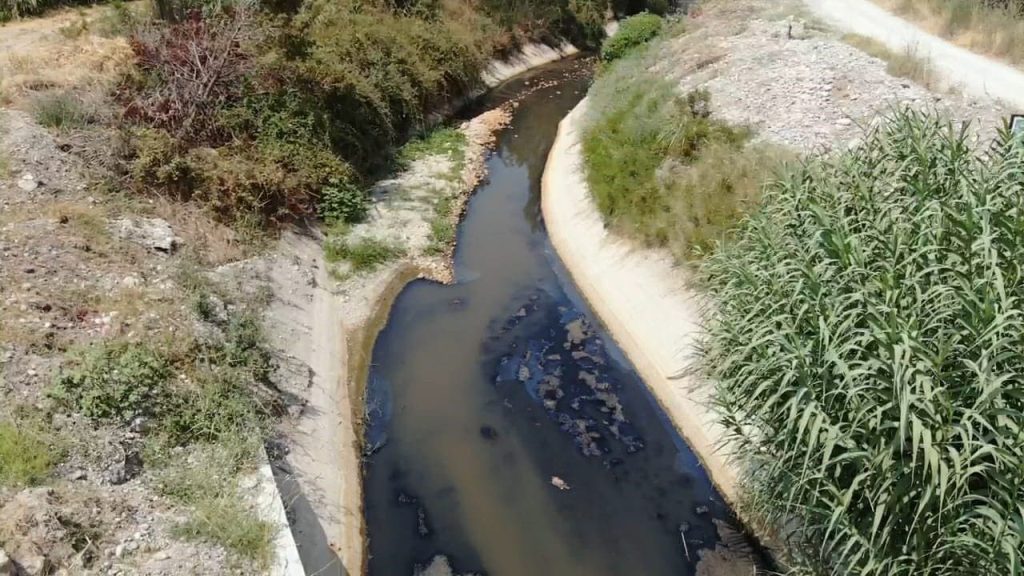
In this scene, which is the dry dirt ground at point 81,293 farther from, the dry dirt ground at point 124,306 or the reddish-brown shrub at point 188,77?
the reddish-brown shrub at point 188,77

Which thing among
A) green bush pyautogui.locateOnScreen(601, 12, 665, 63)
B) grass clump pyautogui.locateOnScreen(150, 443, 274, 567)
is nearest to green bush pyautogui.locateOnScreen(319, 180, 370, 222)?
grass clump pyautogui.locateOnScreen(150, 443, 274, 567)

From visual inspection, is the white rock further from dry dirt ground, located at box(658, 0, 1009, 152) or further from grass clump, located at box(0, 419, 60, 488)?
dry dirt ground, located at box(658, 0, 1009, 152)

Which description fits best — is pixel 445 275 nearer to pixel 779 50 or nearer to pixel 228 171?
pixel 228 171

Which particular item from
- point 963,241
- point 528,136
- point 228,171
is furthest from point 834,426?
point 528,136

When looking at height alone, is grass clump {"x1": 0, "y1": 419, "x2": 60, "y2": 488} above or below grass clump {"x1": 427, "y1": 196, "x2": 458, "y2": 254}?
above

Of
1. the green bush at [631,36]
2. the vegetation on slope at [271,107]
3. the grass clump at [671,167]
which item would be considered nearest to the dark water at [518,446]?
the grass clump at [671,167]

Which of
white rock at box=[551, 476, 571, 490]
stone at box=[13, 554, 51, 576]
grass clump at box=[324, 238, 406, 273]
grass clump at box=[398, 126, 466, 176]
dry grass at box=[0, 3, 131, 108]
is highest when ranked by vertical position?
dry grass at box=[0, 3, 131, 108]
